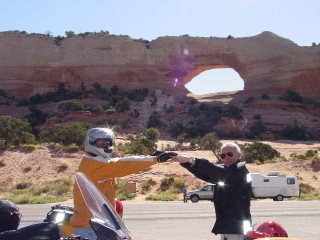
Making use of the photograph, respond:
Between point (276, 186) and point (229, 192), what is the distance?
21.7 metres

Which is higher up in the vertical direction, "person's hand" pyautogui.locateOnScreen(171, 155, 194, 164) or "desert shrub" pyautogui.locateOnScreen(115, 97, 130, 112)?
"desert shrub" pyautogui.locateOnScreen(115, 97, 130, 112)

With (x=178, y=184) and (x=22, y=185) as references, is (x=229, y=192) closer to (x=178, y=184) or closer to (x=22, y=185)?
Answer: (x=178, y=184)

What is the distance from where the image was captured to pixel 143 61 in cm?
7075

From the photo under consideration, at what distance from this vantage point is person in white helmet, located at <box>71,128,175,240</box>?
3370 millimetres

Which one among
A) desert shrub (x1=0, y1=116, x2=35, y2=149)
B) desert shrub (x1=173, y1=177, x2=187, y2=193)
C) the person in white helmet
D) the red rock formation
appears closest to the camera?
the person in white helmet

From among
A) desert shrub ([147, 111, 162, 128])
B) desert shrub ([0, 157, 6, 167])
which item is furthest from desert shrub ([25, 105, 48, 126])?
desert shrub ([0, 157, 6, 167])

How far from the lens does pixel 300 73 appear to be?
67.9 m

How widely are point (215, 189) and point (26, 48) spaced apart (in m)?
71.9

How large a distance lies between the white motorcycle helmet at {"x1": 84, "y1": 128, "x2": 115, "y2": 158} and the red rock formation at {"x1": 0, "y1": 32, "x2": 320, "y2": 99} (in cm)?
6392

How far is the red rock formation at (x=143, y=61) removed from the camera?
6844cm

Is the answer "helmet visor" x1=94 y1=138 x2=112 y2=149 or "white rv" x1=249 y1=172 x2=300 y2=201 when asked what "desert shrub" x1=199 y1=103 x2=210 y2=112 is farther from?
"helmet visor" x1=94 y1=138 x2=112 y2=149

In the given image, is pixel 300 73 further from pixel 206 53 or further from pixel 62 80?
pixel 62 80

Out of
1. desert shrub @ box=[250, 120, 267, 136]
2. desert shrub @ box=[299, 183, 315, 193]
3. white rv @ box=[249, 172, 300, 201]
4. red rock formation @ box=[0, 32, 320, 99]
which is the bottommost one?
desert shrub @ box=[299, 183, 315, 193]

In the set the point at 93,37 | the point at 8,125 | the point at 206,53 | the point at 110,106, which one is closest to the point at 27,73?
the point at 93,37
